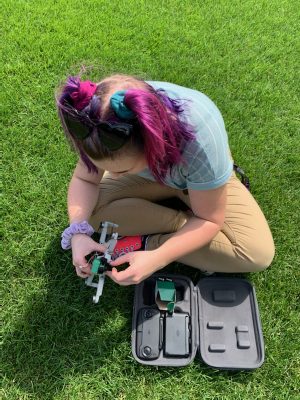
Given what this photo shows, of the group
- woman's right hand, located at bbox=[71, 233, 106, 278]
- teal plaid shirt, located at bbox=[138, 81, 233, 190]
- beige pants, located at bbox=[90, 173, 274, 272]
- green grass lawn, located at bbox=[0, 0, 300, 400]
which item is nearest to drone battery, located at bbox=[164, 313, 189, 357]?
green grass lawn, located at bbox=[0, 0, 300, 400]

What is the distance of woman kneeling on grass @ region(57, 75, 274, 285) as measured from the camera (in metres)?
1.20

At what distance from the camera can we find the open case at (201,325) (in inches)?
75.2

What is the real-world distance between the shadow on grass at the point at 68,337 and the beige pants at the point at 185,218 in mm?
227

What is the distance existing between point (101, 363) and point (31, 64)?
2.18 meters

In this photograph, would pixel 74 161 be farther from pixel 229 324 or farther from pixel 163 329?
pixel 229 324

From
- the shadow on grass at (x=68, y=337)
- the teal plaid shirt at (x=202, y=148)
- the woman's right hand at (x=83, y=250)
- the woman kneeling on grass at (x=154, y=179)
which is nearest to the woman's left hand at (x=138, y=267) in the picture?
the woman kneeling on grass at (x=154, y=179)

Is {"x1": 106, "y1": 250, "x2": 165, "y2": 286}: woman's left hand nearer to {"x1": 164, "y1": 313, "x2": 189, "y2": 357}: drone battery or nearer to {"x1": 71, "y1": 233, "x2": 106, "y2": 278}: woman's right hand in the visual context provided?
{"x1": 71, "y1": 233, "x2": 106, "y2": 278}: woman's right hand

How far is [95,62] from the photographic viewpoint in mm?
2934

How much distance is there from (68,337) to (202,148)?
124cm

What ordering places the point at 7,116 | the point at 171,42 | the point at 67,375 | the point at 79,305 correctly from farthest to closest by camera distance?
the point at 171,42, the point at 7,116, the point at 79,305, the point at 67,375

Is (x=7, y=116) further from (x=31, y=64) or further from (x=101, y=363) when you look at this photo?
(x=101, y=363)

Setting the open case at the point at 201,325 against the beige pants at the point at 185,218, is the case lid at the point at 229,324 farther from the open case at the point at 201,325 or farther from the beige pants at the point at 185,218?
the beige pants at the point at 185,218

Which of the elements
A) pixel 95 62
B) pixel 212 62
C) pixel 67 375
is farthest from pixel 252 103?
pixel 67 375

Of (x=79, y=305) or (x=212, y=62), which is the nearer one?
(x=79, y=305)
